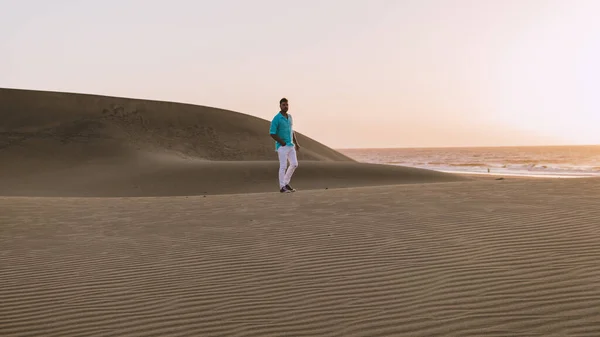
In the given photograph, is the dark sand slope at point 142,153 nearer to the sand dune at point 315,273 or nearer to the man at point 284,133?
the man at point 284,133

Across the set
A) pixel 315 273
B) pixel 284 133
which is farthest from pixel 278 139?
pixel 315 273

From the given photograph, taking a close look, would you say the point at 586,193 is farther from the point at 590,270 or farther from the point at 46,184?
the point at 46,184

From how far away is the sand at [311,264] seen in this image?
3.58 meters

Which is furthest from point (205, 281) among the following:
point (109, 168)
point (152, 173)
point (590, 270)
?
point (109, 168)

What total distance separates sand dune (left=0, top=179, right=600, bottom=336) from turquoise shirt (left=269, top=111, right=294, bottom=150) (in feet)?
10.2

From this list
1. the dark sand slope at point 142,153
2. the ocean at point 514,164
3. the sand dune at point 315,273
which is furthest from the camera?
the ocean at point 514,164

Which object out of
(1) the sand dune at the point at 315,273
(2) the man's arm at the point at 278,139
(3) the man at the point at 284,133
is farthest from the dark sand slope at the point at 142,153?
(1) the sand dune at the point at 315,273

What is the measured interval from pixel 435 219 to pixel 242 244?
2729mm

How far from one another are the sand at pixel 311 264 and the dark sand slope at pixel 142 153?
1082 cm

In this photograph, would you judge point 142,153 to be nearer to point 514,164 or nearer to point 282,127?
point 282,127

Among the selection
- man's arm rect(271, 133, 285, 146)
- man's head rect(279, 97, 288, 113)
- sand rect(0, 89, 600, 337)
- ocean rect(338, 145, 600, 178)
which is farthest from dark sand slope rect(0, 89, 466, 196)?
ocean rect(338, 145, 600, 178)

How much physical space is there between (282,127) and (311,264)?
645 cm

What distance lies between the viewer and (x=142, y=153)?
29.7 meters

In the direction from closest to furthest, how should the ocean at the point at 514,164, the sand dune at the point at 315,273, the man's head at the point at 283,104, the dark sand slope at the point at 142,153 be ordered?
the sand dune at the point at 315,273, the man's head at the point at 283,104, the dark sand slope at the point at 142,153, the ocean at the point at 514,164
